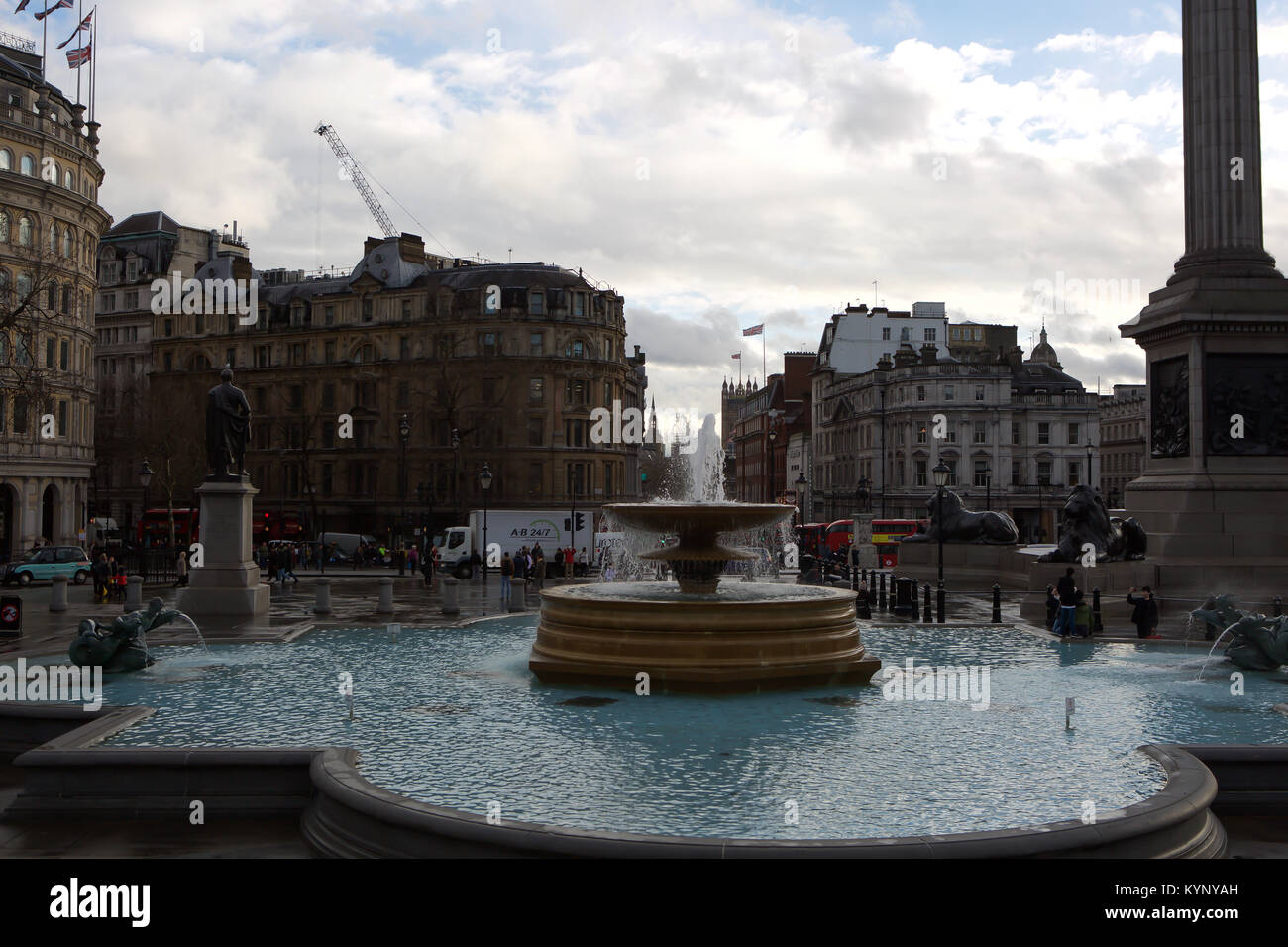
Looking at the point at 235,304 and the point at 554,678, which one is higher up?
the point at 235,304

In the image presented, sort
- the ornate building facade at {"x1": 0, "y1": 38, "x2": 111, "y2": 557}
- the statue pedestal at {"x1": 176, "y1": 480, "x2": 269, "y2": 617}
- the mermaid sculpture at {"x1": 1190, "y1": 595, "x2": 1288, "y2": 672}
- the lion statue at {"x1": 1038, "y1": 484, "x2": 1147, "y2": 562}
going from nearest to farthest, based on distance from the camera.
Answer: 1. the mermaid sculpture at {"x1": 1190, "y1": 595, "x2": 1288, "y2": 672}
2. the statue pedestal at {"x1": 176, "y1": 480, "x2": 269, "y2": 617}
3. the lion statue at {"x1": 1038, "y1": 484, "x2": 1147, "y2": 562}
4. the ornate building facade at {"x1": 0, "y1": 38, "x2": 111, "y2": 557}

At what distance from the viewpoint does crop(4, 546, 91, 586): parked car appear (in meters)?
40.0

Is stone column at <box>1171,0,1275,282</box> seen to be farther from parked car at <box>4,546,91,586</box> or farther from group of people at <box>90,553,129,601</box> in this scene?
parked car at <box>4,546,91,586</box>

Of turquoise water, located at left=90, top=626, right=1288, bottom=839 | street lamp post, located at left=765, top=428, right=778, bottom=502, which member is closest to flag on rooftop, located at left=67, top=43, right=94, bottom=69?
turquoise water, located at left=90, top=626, right=1288, bottom=839

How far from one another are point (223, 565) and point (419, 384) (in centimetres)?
5286

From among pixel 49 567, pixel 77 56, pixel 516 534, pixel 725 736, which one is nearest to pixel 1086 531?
pixel 725 736

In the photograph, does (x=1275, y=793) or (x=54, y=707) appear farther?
(x=54, y=707)

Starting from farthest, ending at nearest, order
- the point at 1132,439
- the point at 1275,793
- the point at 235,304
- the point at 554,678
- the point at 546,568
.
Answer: the point at 1132,439 < the point at 235,304 < the point at 546,568 < the point at 554,678 < the point at 1275,793

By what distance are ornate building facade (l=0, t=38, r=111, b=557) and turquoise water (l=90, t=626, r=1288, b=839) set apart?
43.1 meters

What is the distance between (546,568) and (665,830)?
3886 cm

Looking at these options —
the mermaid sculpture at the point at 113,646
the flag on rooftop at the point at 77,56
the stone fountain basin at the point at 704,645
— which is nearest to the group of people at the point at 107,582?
the mermaid sculpture at the point at 113,646
